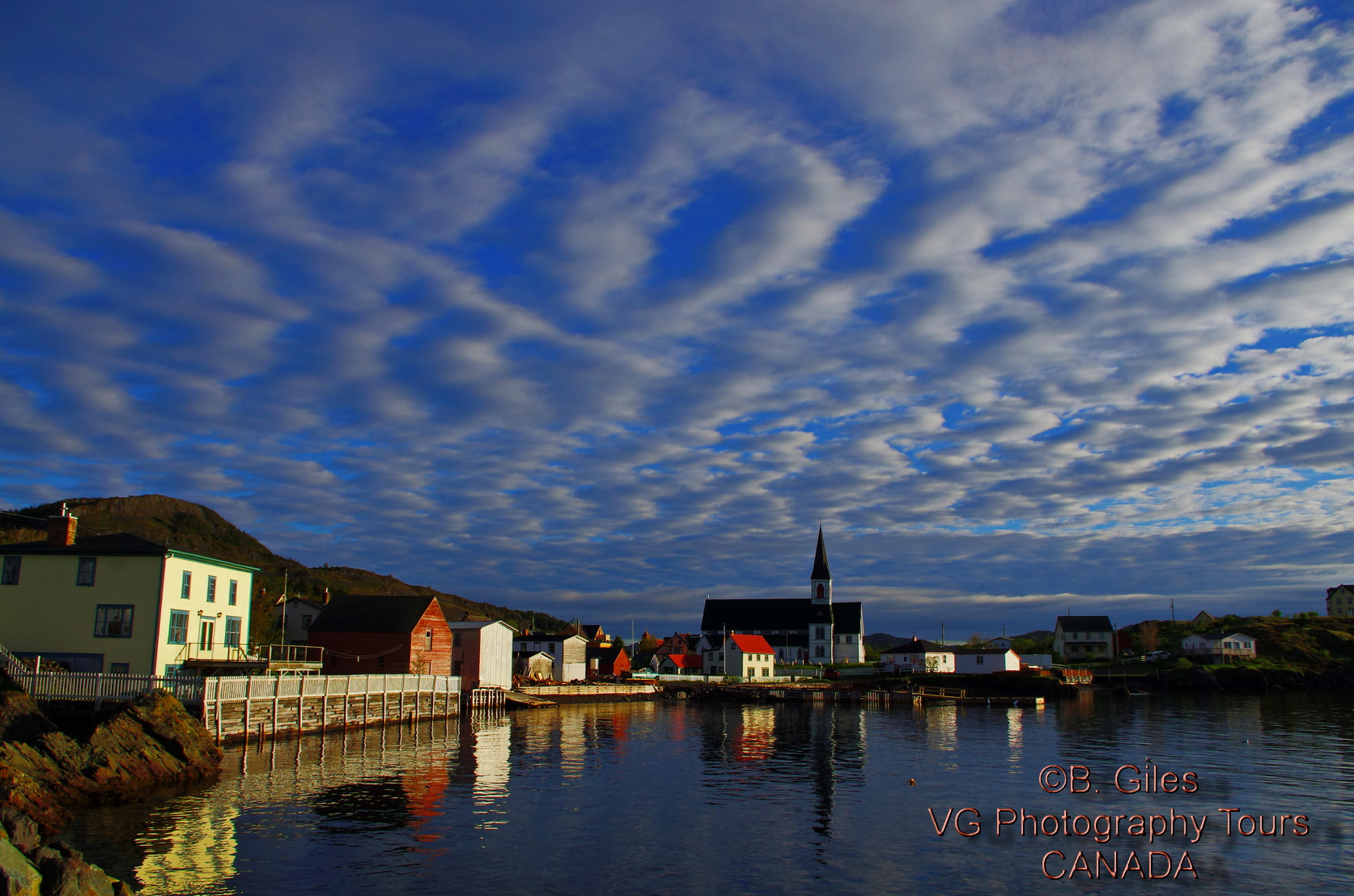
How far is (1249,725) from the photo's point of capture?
67312 millimetres

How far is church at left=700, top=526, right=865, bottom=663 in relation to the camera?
6260 inches

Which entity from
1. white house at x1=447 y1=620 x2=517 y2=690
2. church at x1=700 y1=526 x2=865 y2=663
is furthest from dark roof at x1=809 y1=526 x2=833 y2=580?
white house at x1=447 y1=620 x2=517 y2=690

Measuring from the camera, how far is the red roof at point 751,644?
134 metres

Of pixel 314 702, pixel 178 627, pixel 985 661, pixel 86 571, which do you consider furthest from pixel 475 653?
pixel 985 661

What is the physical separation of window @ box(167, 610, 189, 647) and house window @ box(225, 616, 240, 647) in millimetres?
4814

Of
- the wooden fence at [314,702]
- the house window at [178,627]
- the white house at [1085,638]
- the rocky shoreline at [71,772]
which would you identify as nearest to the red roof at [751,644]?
the white house at [1085,638]

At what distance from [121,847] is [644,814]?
1527cm

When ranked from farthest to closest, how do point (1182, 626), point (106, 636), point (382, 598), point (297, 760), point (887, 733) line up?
point (1182, 626)
point (382, 598)
point (887, 733)
point (106, 636)
point (297, 760)

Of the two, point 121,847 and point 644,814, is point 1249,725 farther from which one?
point 121,847

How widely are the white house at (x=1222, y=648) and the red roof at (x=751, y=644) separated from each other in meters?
65.8

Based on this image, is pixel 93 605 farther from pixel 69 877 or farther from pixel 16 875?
pixel 16 875

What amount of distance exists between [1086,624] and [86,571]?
486 feet

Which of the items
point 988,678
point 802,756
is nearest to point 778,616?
point 988,678

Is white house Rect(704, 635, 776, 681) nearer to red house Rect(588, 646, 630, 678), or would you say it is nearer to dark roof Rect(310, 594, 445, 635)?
red house Rect(588, 646, 630, 678)
